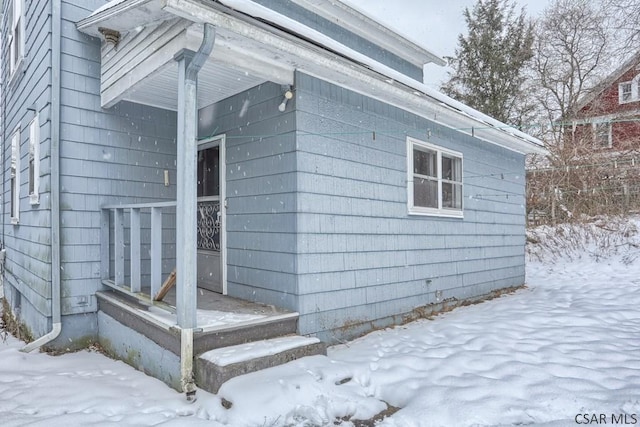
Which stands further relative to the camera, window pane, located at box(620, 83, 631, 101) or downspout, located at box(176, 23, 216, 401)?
window pane, located at box(620, 83, 631, 101)

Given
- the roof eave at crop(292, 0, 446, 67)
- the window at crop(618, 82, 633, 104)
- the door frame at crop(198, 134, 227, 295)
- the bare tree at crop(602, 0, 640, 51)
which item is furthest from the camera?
the window at crop(618, 82, 633, 104)

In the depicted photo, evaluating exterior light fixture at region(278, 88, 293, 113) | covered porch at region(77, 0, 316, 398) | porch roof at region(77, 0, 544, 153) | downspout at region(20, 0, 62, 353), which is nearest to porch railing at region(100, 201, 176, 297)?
covered porch at region(77, 0, 316, 398)

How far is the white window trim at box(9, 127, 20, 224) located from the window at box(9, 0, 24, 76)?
1.03m

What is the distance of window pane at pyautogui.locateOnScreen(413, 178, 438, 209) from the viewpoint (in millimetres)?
5516

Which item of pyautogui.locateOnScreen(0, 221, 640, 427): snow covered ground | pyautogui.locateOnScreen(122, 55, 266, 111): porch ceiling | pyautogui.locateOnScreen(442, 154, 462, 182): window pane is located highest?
pyautogui.locateOnScreen(122, 55, 266, 111): porch ceiling

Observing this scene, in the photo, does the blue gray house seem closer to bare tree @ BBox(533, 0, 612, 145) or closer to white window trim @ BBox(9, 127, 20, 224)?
white window trim @ BBox(9, 127, 20, 224)

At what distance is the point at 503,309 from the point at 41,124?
20.4 feet

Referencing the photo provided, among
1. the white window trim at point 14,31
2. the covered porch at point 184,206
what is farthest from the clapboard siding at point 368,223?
the white window trim at point 14,31

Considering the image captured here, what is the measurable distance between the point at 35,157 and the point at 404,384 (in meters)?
4.62

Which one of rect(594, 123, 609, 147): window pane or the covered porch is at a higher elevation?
rect(594, 123, 609, 147): window pane

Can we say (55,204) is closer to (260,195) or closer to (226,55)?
(260,195)

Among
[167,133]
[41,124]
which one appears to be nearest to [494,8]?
[167,133]

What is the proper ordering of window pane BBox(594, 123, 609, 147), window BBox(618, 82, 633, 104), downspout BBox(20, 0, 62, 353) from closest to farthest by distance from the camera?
downspout BBox(20, 0, 62, 353)
window pane BBox(594, 123, 609, 147)
window BBox(618, 82, 633, 104)

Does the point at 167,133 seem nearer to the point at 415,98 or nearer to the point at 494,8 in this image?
the point at 415,98
